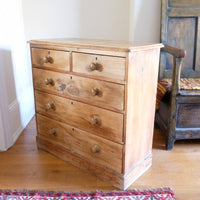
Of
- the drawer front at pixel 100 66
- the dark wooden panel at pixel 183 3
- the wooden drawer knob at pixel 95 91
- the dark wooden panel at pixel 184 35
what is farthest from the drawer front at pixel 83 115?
the dark wooden panel at pixel 183 3

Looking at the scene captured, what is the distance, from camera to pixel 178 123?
174 cm

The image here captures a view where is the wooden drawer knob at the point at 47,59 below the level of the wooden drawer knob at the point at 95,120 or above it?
above

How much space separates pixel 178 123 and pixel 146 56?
716 mm

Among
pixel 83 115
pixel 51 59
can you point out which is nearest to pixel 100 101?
pixel 83 115

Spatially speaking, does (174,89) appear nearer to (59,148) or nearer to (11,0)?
(59,148)

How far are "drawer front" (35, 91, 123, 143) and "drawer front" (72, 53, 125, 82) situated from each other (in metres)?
0.21

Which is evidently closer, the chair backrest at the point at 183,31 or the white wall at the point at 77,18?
the chair backrest at the point at 183,31

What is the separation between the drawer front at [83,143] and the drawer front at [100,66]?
40 cm

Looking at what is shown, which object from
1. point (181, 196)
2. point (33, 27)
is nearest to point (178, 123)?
point (181, 196)

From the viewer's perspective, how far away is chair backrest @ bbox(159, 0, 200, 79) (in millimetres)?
1896

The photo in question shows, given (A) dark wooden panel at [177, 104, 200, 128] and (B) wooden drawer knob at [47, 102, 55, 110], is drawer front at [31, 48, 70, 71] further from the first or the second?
(A) dark wooden panel at [177, 104, 200, 128]

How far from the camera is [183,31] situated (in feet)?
6.45

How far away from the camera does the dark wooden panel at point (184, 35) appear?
1940mm

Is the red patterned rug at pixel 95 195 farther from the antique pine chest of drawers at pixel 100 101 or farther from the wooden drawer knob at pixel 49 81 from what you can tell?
the wooden drawer knob at pixel 49 81
